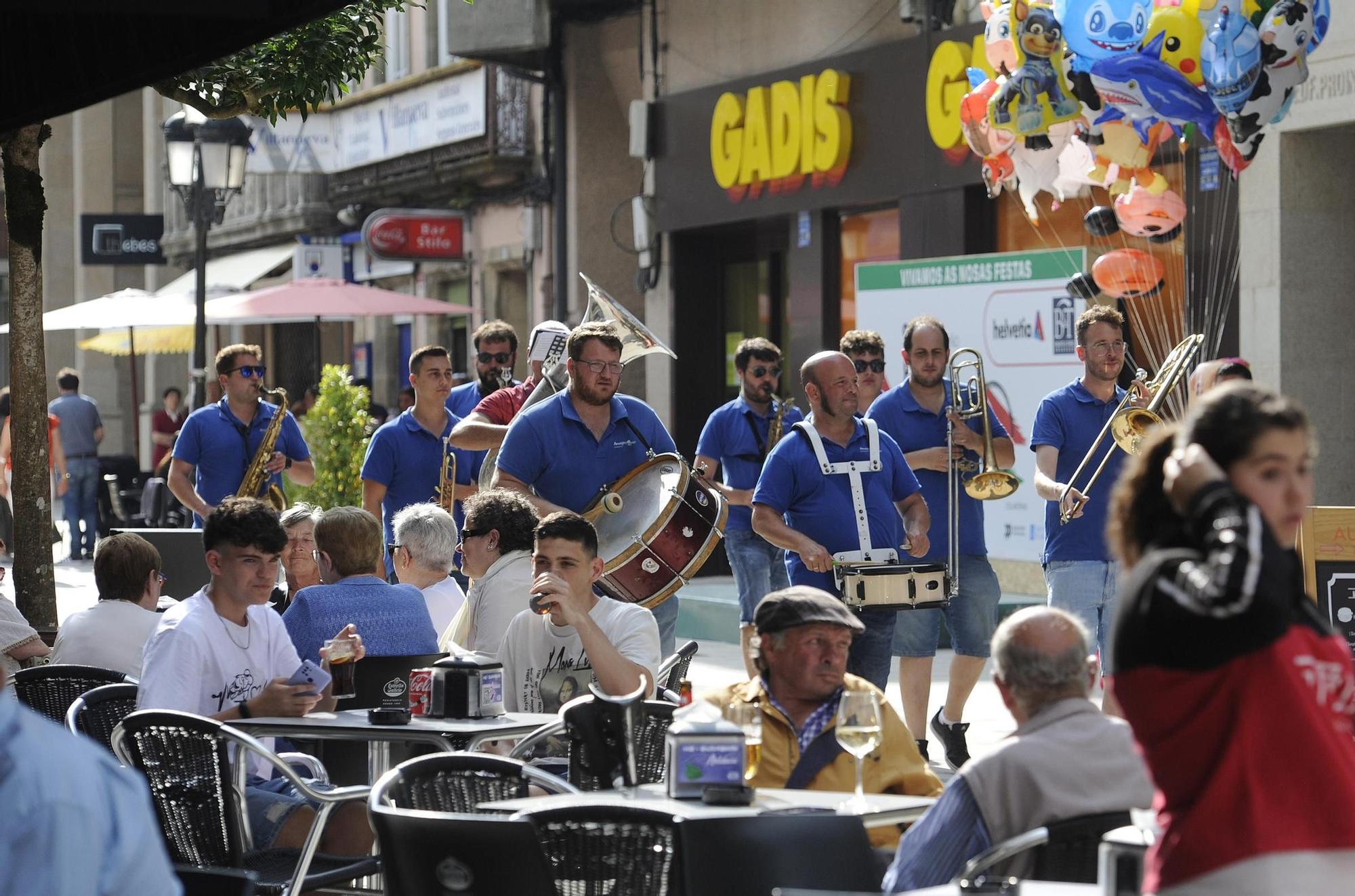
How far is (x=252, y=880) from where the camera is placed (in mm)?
3631

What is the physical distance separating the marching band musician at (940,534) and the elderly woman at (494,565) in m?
2.08

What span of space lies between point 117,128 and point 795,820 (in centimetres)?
3756

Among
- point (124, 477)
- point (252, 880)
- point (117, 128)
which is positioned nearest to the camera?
point (252, 880)

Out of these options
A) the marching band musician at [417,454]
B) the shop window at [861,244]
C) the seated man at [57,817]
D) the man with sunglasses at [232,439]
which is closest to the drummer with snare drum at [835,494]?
the marching band musician at [417,454]

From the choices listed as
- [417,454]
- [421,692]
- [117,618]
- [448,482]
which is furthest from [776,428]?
[421,692]

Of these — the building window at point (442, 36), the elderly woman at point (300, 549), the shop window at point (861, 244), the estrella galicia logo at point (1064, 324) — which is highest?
Result: the building window at point (442, 36)

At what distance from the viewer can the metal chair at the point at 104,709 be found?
5652mm

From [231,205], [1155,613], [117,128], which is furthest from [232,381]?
[117,128]

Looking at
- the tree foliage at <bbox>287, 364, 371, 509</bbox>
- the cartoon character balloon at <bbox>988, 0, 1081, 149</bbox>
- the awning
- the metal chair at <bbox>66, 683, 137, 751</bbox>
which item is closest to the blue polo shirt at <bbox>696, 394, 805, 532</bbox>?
the cartoon character balloon at <bbox>988, 0, 1081, 149</bbox>

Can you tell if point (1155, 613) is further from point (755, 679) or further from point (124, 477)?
point (124, 477)

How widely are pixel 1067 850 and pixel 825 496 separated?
4.28 m

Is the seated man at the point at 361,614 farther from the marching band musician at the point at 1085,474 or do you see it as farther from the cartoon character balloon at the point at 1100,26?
the cartoon character balloon at the point at 1100,26

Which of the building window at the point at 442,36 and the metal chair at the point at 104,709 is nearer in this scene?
the metal chair at the point at 104,709

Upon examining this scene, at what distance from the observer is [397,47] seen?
24.6 metres
